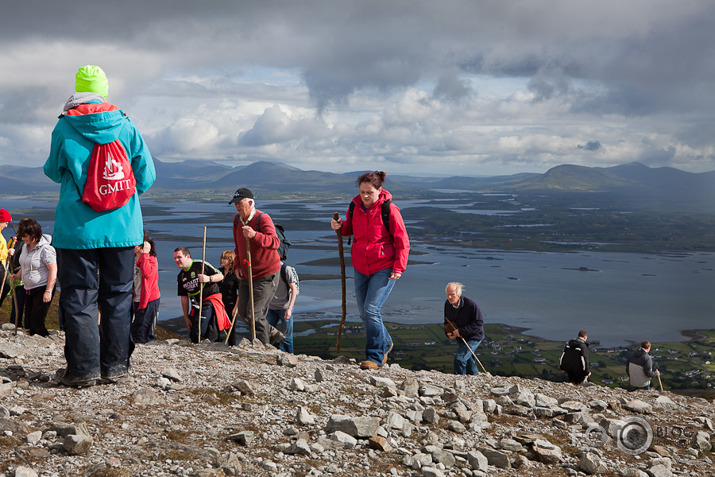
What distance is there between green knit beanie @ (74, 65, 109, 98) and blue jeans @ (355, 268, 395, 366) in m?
3.92

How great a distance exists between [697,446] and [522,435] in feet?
6.11

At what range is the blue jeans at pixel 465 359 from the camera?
10.9 meters

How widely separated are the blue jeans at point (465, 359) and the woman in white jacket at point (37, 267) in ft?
22.5

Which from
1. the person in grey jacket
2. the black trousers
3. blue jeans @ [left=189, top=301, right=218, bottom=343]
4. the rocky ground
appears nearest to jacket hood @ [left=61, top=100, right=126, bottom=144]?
the rocky ground

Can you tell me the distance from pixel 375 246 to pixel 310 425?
3.00 meters

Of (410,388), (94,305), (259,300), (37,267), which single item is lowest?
(410,388)

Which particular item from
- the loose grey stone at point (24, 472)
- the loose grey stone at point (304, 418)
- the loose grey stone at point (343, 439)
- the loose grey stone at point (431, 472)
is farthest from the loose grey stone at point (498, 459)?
the loose grey stone at point (24, 472)

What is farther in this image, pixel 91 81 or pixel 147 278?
pixel 147 278

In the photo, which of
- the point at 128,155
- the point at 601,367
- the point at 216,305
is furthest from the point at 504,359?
the point at 128,155

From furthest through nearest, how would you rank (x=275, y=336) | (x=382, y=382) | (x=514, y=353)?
(x=514, y=353), (x=275, y=336), (x=382, y=382)

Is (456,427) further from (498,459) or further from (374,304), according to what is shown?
(374,304)

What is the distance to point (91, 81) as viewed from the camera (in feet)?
18.4

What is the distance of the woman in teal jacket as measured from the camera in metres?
5.41

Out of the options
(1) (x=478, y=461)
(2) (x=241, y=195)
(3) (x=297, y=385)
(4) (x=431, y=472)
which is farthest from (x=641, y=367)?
(4) (x=431, y=472)
